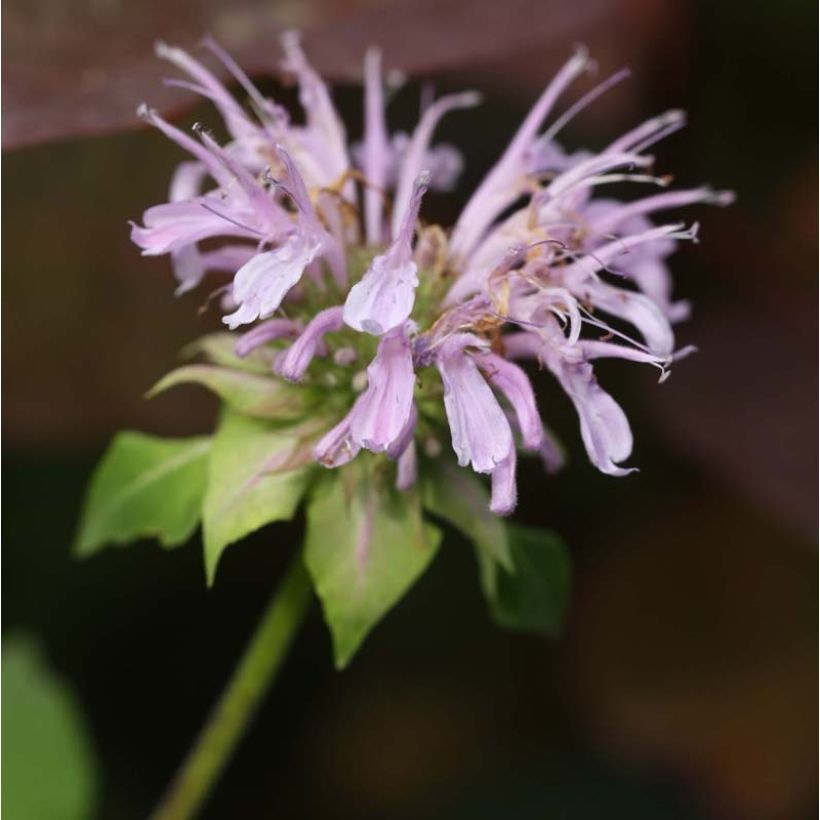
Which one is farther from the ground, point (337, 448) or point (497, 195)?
point (497, 195)

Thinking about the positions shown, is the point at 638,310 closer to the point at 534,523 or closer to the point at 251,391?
the point at 251,391

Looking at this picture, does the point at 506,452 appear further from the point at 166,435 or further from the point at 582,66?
the point at 166,435

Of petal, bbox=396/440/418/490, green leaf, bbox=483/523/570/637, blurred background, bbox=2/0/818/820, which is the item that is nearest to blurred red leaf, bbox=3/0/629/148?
blurred background, bbox=2/0/818/820

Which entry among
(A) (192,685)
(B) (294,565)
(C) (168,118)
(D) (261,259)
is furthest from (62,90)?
(A) (192,685)

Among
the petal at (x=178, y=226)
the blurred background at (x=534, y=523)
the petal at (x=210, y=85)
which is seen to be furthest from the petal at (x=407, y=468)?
the blurred background at (x=534, y=523)

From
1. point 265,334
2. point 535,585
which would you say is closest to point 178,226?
point 265,334

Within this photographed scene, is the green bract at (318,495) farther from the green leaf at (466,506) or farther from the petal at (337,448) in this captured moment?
the petal at (337,448)
